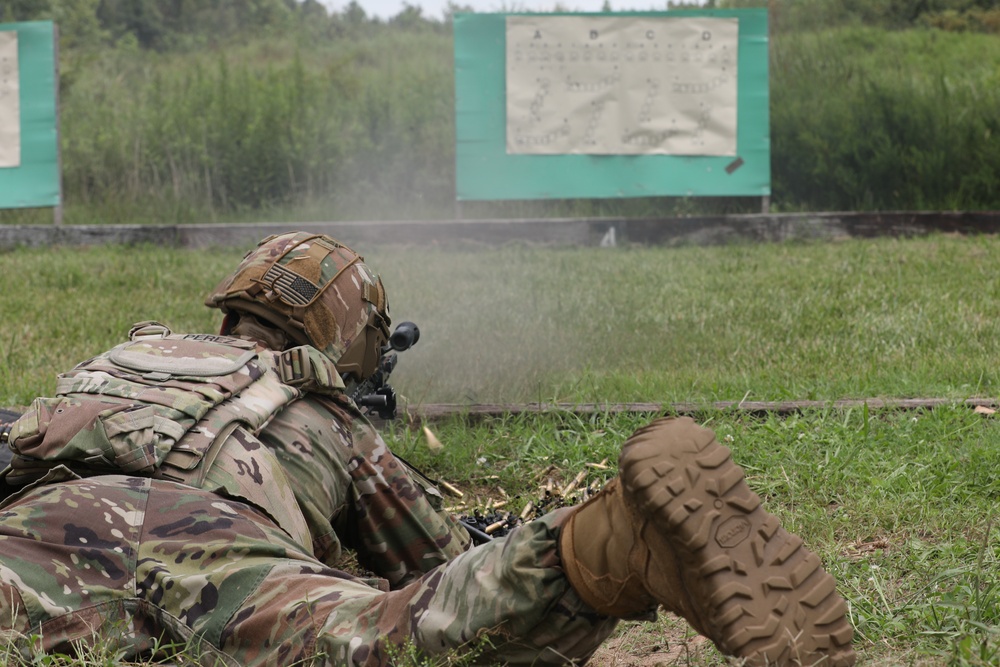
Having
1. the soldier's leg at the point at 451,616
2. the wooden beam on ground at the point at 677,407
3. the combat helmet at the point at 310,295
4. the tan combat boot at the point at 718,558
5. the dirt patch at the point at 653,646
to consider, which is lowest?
the dirt patch at the point at 653,646

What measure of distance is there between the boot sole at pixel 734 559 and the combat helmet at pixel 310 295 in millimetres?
1513

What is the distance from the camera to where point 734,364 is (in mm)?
5328

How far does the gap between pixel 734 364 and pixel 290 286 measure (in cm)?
279

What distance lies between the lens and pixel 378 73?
14.6 meters

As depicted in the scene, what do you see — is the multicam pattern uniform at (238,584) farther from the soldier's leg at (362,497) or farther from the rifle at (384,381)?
the rifle at (384,381)

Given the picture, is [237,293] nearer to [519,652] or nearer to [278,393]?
[278,393]

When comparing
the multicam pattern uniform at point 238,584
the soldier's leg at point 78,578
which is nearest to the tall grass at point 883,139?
the multicam pattern uniform at point 238,584

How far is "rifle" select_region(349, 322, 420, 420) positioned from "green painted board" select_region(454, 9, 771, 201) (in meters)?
7.01

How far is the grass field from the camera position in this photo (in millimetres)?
2982

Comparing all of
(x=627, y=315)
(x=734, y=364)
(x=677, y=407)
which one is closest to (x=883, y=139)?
(x=627, y=315)

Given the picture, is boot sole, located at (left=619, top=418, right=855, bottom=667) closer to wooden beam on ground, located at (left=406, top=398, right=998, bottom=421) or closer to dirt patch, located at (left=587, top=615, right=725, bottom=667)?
dirt patch, located at (left=587, top=615, right=725, bottom=667)

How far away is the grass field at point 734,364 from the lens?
2.98m

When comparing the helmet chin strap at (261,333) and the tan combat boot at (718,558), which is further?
the helmet chin strap at (261,333)

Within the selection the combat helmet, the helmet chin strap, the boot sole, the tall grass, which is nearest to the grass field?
the boot sole
